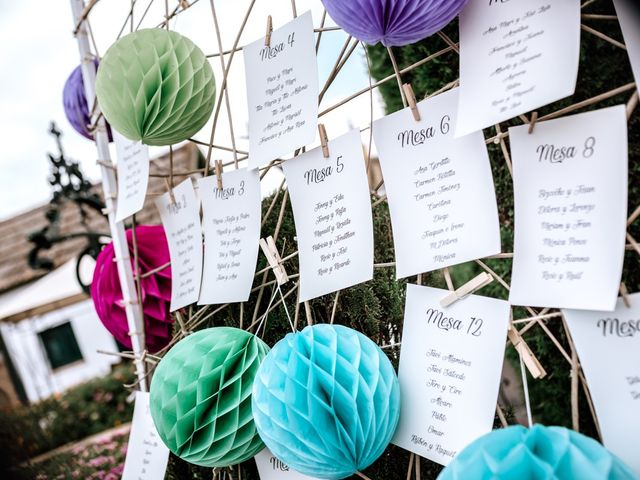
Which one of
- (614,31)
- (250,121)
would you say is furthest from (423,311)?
(614,31)

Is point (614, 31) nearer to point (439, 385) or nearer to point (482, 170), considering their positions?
point (482, 170)

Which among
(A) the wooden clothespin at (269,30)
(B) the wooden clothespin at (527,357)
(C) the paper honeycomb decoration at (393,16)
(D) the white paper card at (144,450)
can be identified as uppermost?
(A) the wooden clothespin at (269,30)

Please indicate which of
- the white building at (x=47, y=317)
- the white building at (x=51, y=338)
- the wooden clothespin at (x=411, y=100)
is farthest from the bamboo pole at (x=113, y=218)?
the white building at (x=51, y=338)

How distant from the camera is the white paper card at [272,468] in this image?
2.02 feet

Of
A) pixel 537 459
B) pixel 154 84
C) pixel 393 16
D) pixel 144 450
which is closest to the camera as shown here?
pixel 537 459

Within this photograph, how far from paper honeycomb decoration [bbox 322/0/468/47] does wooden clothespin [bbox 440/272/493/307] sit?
0.22 m

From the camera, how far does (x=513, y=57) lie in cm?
43

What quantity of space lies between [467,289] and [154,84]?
473mm

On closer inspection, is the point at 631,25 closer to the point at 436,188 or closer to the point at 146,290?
the point at 436,188

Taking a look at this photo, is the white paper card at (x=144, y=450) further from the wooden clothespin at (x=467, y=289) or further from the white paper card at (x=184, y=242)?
the wooden clothespin at (x=467, y=289)

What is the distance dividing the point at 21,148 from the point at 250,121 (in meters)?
7.06

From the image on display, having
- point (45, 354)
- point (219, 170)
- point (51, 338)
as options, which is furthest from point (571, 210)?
point (51, 338)

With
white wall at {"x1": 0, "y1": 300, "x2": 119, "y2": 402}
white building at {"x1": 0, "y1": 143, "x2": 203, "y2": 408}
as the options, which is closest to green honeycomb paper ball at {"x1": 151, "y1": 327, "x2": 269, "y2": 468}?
white building at {"x1": 0, "y1": 143, "x2": 203, "y2": 408}

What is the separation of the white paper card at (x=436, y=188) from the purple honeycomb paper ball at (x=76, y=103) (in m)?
0.73
